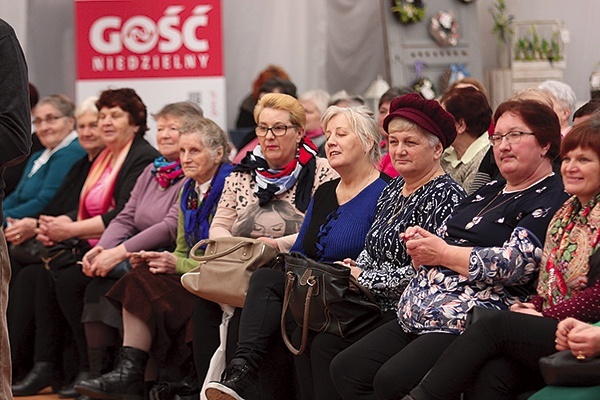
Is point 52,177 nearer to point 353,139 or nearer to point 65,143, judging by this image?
point 65,143

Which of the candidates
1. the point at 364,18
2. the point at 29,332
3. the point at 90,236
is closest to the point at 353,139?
the point at 90,236

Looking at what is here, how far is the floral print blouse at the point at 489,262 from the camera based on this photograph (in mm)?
3141

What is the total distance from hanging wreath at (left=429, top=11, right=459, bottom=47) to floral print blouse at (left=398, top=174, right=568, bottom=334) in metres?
5.12

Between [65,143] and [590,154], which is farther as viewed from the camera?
[65,143]

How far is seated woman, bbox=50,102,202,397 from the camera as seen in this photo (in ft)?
16.3

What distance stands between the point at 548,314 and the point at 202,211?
2.14m

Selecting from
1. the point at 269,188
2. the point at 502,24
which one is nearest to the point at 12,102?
the point at 269,188

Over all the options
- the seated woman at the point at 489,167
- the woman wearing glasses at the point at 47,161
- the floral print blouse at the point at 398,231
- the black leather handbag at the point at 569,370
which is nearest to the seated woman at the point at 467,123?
the seated woman at the point at 489,167

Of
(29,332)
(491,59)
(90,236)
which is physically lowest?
(29,332)

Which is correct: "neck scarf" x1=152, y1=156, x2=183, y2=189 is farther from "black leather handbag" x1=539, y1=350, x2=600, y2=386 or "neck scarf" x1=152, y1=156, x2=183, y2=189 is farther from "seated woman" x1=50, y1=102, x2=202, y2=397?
"black leather handbag" x1=539, y1=350, x2=600, y2=386

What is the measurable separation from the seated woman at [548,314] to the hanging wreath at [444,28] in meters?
5.41

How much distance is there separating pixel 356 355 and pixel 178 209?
1.76 metres

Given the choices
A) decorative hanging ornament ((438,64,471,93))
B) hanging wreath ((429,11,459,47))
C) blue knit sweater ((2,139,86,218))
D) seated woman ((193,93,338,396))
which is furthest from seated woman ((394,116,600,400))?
hanging wreath ((429,11,459,47))

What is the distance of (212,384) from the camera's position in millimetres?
3891
